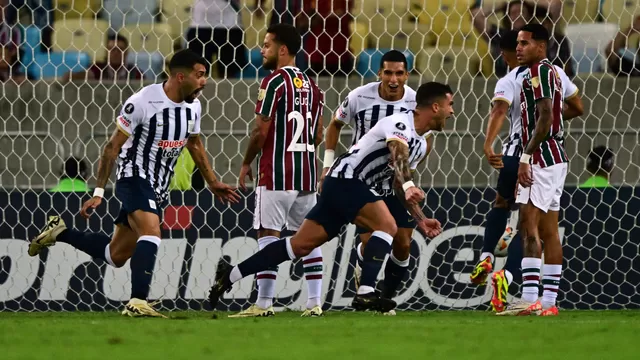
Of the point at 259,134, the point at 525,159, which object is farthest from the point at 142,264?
the point at 525,159

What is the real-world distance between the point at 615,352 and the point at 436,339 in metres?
0.88

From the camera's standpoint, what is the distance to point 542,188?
7.74 meters

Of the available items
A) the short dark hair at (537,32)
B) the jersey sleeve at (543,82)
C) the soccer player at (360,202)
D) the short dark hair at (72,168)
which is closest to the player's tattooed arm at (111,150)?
the soccer player at (360,202)

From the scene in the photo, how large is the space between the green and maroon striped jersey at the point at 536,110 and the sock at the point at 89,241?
9.39 feet

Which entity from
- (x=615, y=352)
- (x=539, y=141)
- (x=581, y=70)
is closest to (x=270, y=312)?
(x=539, y=141)

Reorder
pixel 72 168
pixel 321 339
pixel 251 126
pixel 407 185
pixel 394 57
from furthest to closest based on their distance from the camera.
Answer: pixel 251 126 < pixel 72 168 < pixel 394 57 < pixel 407 185 < pixel 321 339

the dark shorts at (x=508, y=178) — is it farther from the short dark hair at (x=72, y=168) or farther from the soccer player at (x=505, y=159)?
the short dark hair at (x=72, y=168)

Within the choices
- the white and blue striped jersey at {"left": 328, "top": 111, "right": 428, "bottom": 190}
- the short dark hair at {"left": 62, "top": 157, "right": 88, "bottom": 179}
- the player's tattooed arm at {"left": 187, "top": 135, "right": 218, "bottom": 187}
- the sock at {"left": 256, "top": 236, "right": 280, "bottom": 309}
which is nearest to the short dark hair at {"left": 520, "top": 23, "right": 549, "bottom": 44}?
the white and blue striped jersey at {"left": 328, "top": 111, "right": 428, "bottom": 190}

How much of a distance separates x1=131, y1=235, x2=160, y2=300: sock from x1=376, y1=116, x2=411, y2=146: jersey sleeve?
1577 mm

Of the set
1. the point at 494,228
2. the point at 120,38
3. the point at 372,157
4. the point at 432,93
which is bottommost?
the point at 494,228

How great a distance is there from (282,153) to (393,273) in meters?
1.18

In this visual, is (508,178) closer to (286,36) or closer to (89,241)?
(286,36)

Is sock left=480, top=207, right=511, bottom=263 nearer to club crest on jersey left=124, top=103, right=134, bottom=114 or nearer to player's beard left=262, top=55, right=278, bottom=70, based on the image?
player's beard left=262, top=55, right=278, bottom=70

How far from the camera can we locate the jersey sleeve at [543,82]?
754 cm
